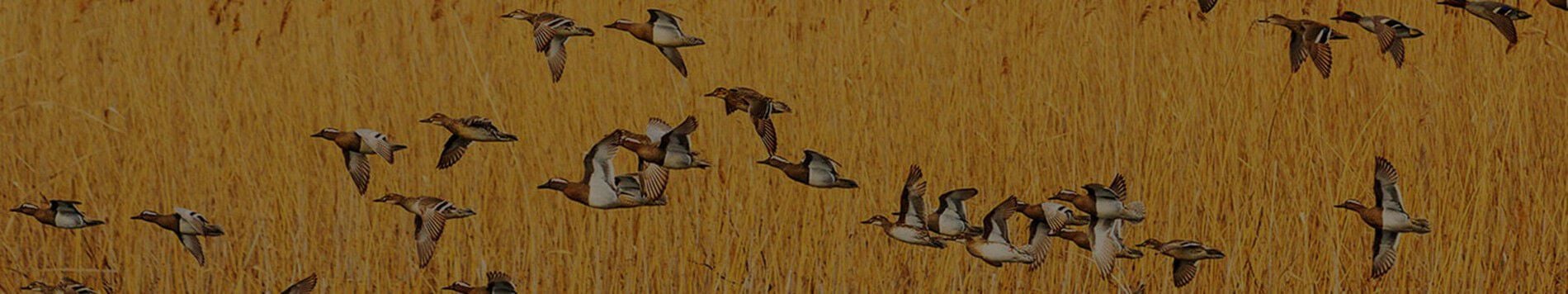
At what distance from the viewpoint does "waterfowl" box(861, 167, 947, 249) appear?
9.39 ft

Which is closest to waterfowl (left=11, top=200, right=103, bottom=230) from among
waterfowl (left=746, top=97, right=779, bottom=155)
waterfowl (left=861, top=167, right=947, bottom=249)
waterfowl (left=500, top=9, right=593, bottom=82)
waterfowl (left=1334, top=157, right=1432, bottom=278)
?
waterfowl (left=500, top=9, right=593, bottom=82)

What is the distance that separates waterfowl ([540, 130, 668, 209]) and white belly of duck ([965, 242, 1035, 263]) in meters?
0.45

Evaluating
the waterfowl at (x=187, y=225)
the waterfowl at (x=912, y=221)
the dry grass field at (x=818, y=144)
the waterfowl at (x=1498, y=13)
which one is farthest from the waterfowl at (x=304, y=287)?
the waterfowl at (x=1498, y=13)

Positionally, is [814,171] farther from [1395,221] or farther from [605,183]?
[1395,221]

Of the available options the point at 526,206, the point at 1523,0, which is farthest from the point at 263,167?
the point at 1523,0

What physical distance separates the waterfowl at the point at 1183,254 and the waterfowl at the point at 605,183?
714mm

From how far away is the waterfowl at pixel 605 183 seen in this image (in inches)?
100.0

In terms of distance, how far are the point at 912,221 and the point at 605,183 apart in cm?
53

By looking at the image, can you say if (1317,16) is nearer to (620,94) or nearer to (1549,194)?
(1549,194)

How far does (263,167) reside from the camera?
3.87 metres

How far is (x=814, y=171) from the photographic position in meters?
2.76

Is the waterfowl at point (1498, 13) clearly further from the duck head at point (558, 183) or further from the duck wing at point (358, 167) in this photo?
the duck wing at point (358, 167)

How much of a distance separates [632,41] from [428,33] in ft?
1.87

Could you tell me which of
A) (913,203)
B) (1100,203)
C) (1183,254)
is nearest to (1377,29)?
(1183,254)
